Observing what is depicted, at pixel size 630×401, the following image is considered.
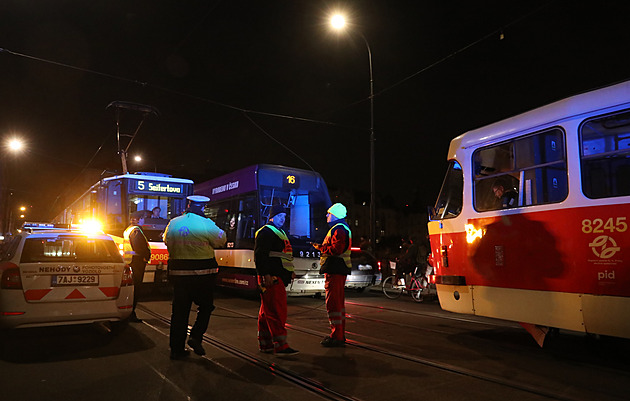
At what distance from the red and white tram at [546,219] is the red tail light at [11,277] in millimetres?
5615

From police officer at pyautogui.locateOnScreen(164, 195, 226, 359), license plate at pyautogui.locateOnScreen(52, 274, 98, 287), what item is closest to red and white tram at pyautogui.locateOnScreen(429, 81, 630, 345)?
police officer at pyautogui.locateOnScreen(164, 195, 226, 359)

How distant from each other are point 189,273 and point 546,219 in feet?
13.9

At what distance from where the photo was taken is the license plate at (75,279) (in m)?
6.07

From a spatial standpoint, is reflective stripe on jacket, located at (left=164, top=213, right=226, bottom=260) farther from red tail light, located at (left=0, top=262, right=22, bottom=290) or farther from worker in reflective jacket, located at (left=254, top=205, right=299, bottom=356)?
red tail light, located at (left=0, top=262, right=22, bottom=290)

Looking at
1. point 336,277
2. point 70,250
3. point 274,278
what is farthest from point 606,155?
point 70,250

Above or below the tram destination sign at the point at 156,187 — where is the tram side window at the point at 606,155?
below

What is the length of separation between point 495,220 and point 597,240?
132cm

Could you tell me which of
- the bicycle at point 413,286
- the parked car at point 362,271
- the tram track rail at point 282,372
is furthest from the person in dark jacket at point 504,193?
the parked car at point 362,271

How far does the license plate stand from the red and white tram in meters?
4.85

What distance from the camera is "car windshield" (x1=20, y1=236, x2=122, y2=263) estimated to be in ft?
20.3

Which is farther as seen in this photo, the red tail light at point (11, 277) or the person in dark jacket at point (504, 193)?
the person in dark jacket at point (504, 193)

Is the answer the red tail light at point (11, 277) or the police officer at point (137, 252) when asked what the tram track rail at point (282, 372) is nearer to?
the police officer at point (137, 252)

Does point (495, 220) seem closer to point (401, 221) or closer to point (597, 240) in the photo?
point (597, 240)

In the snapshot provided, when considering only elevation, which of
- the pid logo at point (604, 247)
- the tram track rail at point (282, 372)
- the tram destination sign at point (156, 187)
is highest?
the tram destination sign at point (156, 187)
